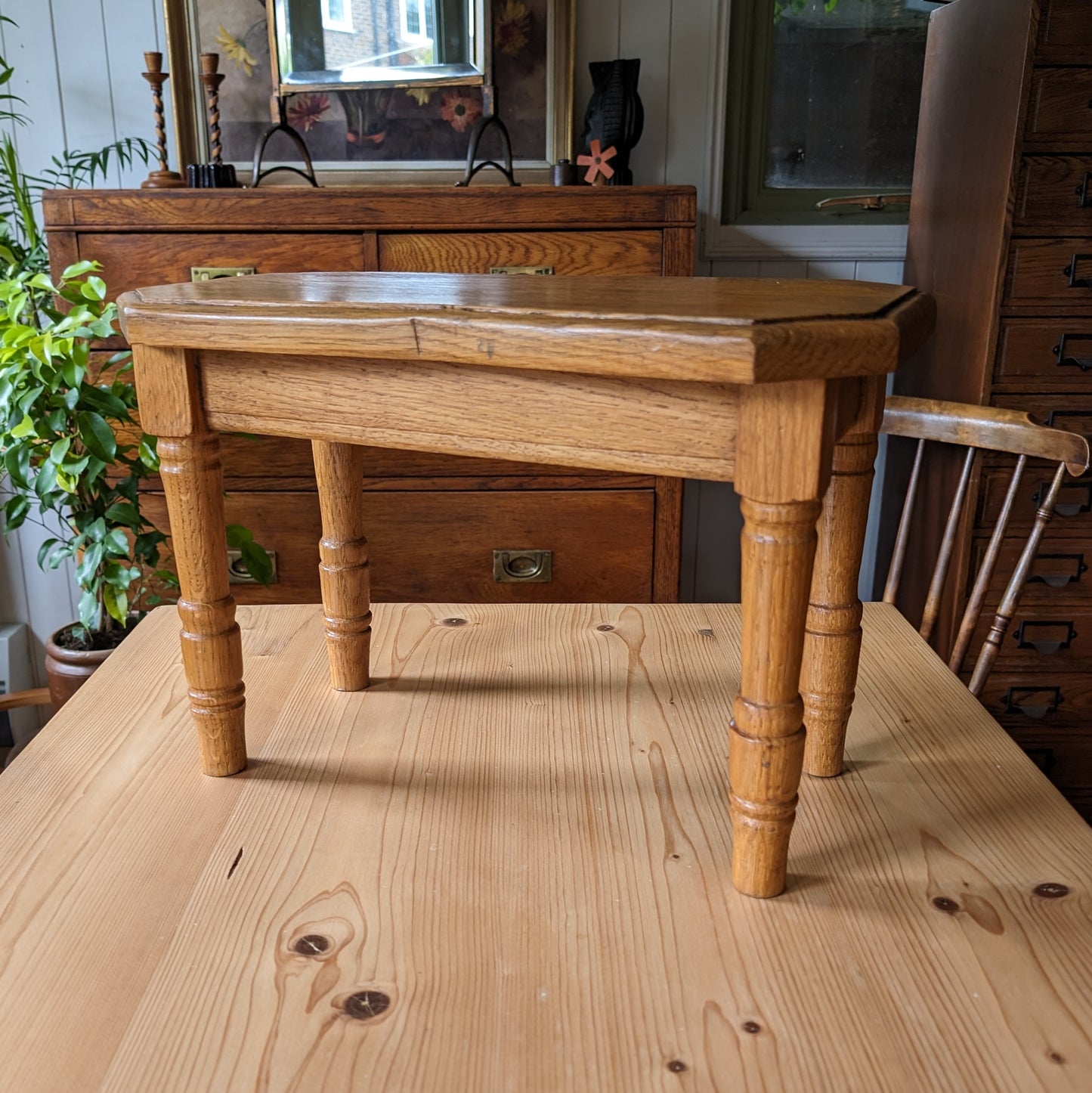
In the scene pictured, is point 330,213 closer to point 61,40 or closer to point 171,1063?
point 61,40

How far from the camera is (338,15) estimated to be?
212cm

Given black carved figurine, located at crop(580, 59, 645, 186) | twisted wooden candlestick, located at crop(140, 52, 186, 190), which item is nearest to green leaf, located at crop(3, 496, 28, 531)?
twisted wooden candlestick, located at crop(140, 52, 186, 190)

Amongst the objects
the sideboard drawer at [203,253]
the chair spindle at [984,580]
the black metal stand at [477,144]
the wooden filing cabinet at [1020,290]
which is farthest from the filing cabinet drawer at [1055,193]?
the sideboard drawer at [203,253]

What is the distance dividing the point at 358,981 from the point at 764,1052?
10.7 inches

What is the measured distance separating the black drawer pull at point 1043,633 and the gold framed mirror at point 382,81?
1380 mm

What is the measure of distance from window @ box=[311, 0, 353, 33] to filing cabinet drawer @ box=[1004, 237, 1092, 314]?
140cm

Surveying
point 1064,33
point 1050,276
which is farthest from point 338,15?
point 1050,276

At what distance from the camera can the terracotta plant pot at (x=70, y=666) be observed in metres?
1.93

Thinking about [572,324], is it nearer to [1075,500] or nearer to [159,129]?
[1075,500]

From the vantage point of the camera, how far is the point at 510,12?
2160mm

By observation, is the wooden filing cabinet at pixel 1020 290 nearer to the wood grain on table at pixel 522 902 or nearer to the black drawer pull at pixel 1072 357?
the black drawer pull at pixel 1072 357

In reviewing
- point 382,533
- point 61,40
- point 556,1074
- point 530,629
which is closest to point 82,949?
point 556,1074

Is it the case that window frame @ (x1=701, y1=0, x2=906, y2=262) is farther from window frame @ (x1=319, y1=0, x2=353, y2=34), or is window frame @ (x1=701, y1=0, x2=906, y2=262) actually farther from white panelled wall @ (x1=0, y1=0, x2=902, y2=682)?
window frame @ (x1=319, y1=0, x2=353, y2=34)

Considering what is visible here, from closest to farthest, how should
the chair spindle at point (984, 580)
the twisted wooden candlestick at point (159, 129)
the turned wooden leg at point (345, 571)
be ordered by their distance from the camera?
1. the turned wooden leg at point (345, 571)
2. the chair spindle at point (984, 580)
3. the twisted wooden candlestick at point (159, 129)
